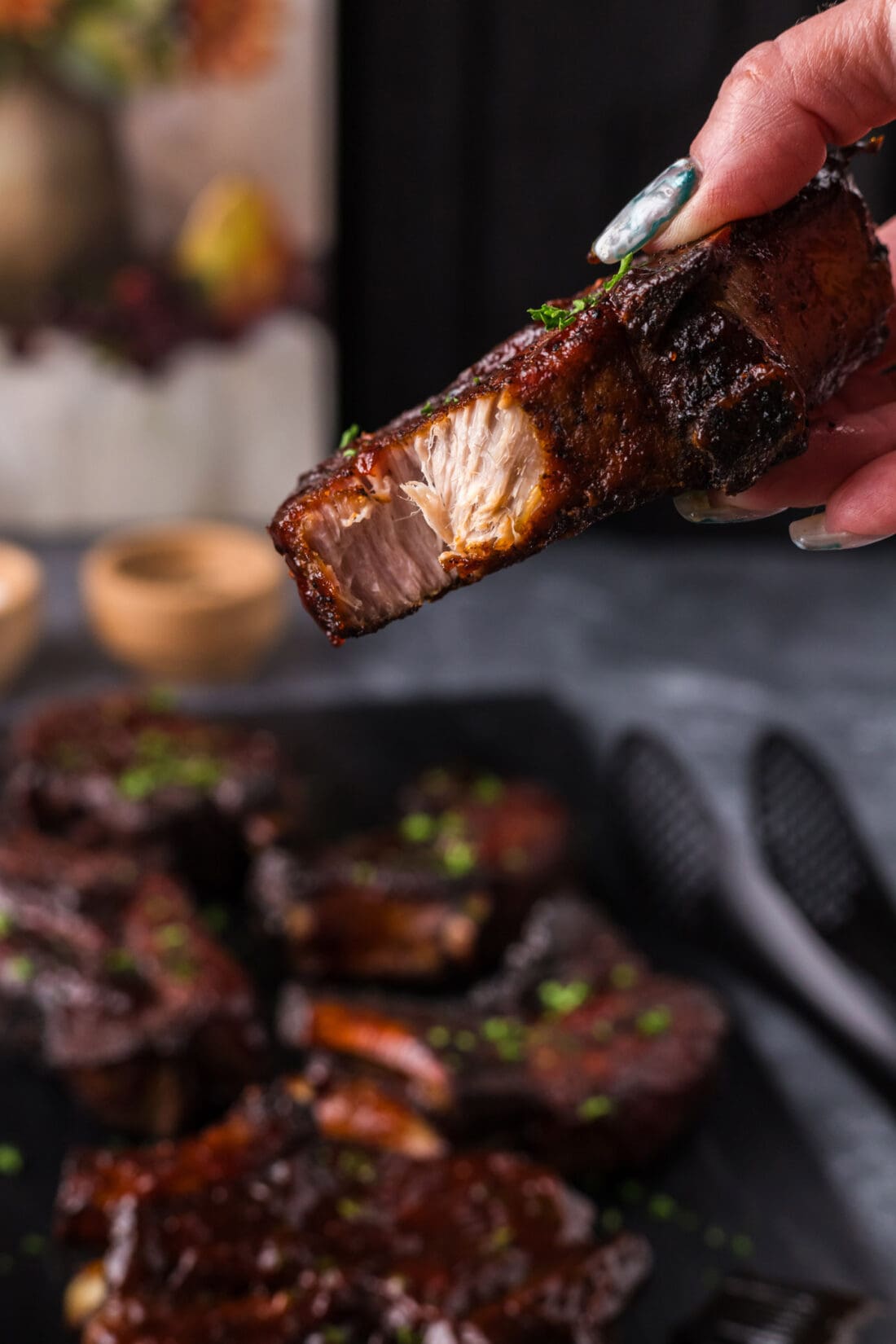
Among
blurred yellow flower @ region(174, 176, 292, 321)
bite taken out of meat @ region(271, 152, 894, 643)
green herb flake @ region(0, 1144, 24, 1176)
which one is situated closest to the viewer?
bite taken out of meat @ region(271, 152, 894, 643)

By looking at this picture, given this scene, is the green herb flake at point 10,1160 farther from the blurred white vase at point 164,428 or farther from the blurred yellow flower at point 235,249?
the blurred yellow flower at point 235,249

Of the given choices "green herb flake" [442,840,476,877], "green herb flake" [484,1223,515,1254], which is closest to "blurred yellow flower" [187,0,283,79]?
"green herb flake" [442,840,476,877]

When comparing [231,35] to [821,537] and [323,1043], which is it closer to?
[323,1043]

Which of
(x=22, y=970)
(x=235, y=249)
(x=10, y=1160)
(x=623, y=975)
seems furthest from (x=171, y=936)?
(x=235, y=249)

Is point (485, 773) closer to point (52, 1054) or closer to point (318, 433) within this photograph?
point (52, 1054)

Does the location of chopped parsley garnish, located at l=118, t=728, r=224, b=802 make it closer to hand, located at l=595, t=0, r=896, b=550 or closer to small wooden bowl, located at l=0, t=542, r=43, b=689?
small wooden bowl, located at l=0, t=542, r=43, b=689

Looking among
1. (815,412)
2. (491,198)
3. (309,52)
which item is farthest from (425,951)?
(309,52)

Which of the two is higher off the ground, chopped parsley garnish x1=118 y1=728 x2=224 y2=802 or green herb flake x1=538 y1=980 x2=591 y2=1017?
chopped parsley garnish x1=118 y1=728 x2=224 y2=802
